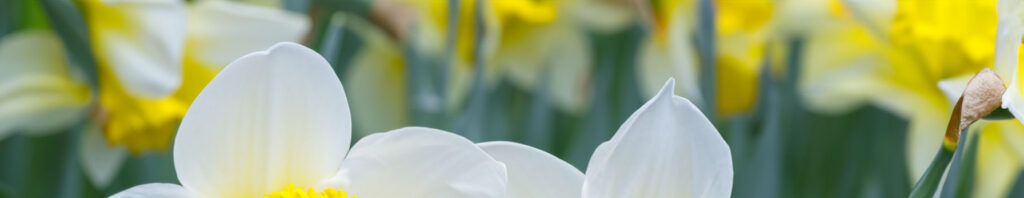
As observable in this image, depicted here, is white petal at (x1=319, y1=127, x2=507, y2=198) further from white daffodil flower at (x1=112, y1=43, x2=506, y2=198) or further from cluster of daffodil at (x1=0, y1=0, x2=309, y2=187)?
cluster of daffodil at (x1=0, y1=0, x2=309, y2=187)

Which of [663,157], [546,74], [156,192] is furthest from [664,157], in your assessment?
[546,74]

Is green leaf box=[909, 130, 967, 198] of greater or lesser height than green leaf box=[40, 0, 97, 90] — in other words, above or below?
above

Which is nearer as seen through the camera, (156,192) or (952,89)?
(156,192)

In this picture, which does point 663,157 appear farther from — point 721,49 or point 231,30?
point 721,49

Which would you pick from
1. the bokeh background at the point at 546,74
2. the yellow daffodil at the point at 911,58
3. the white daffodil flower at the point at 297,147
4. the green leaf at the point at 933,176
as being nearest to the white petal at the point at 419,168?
the white daffodil flower at the point at 297,147

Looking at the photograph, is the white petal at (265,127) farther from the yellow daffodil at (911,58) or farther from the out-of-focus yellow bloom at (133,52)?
the yellow daffodil at (911,58)

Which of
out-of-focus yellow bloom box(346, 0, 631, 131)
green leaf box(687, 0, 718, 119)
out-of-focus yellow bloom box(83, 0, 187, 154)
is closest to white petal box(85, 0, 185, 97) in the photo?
out-of-focus yellow bloom box(83, 0, 187, 154)
